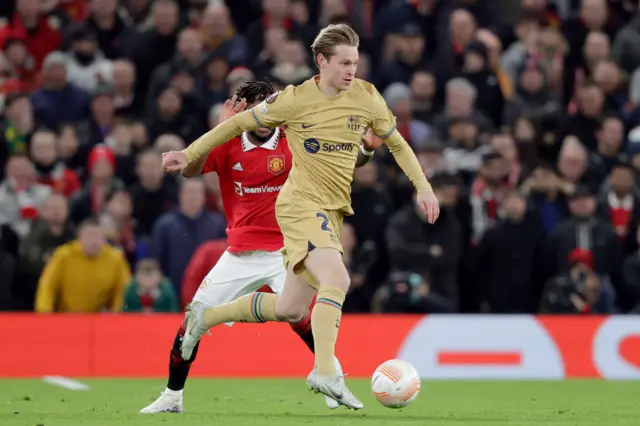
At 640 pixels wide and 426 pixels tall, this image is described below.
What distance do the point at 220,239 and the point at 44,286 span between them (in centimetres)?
197

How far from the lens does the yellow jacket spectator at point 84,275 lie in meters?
14.1

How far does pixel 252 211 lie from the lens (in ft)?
31.9

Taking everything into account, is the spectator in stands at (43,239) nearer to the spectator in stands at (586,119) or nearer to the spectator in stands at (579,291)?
the spectator in stands at (579,291)

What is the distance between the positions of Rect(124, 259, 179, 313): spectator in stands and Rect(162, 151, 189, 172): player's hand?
18.2 ft

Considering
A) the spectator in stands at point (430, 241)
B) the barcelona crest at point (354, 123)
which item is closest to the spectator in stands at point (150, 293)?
the spectator in stands at point (430, 241)

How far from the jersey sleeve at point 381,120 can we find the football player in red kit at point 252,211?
106 cm

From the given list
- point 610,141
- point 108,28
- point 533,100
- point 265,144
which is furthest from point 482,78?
point 265,144

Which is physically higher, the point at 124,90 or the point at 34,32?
the point at 34,32

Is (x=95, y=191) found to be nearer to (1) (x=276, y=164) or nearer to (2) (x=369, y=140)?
(1) (x=276, y=164)

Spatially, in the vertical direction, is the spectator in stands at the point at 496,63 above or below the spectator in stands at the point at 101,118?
above

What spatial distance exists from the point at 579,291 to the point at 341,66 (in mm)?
6826

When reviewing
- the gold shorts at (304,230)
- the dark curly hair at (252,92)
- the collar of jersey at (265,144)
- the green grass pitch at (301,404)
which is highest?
the dark curly hair at (252,92)

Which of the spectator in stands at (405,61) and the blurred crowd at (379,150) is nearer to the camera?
the blurred crowd at (379,150)

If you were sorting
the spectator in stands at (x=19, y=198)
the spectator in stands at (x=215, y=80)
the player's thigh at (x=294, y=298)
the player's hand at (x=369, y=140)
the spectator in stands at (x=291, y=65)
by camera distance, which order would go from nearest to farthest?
the player's thigh at (x=294, y=298), the player's hand at (x=369, y=140), the spectator in stands at (x=19, y=198), the spectator in stands at (x=291, y=65), the spectator in stands at (x=215, y=80)
